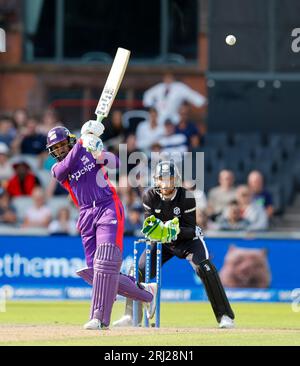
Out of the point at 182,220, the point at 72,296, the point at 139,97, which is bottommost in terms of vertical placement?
the point at 72,296

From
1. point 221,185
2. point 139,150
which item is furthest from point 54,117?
point 221,185

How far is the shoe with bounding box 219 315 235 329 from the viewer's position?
1179cm

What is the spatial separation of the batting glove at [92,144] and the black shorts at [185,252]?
4.60 feet

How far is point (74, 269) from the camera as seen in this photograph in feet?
57.1

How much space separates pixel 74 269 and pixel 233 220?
236 cm

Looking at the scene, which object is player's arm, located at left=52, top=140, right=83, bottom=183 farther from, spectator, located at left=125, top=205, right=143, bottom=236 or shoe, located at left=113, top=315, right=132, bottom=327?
spectator, located at left=125, top=205, right=143, bottom=236

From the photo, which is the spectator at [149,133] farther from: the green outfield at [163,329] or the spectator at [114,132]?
the green outfield at [163,329]

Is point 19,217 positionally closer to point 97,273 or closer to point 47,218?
point 47,218

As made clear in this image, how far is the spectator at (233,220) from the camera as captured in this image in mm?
17797

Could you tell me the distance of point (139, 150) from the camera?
1998 centimetres

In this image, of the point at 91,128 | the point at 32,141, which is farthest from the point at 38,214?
Result: the point at 91,128

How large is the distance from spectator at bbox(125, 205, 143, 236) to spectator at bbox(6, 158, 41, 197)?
2133mm
